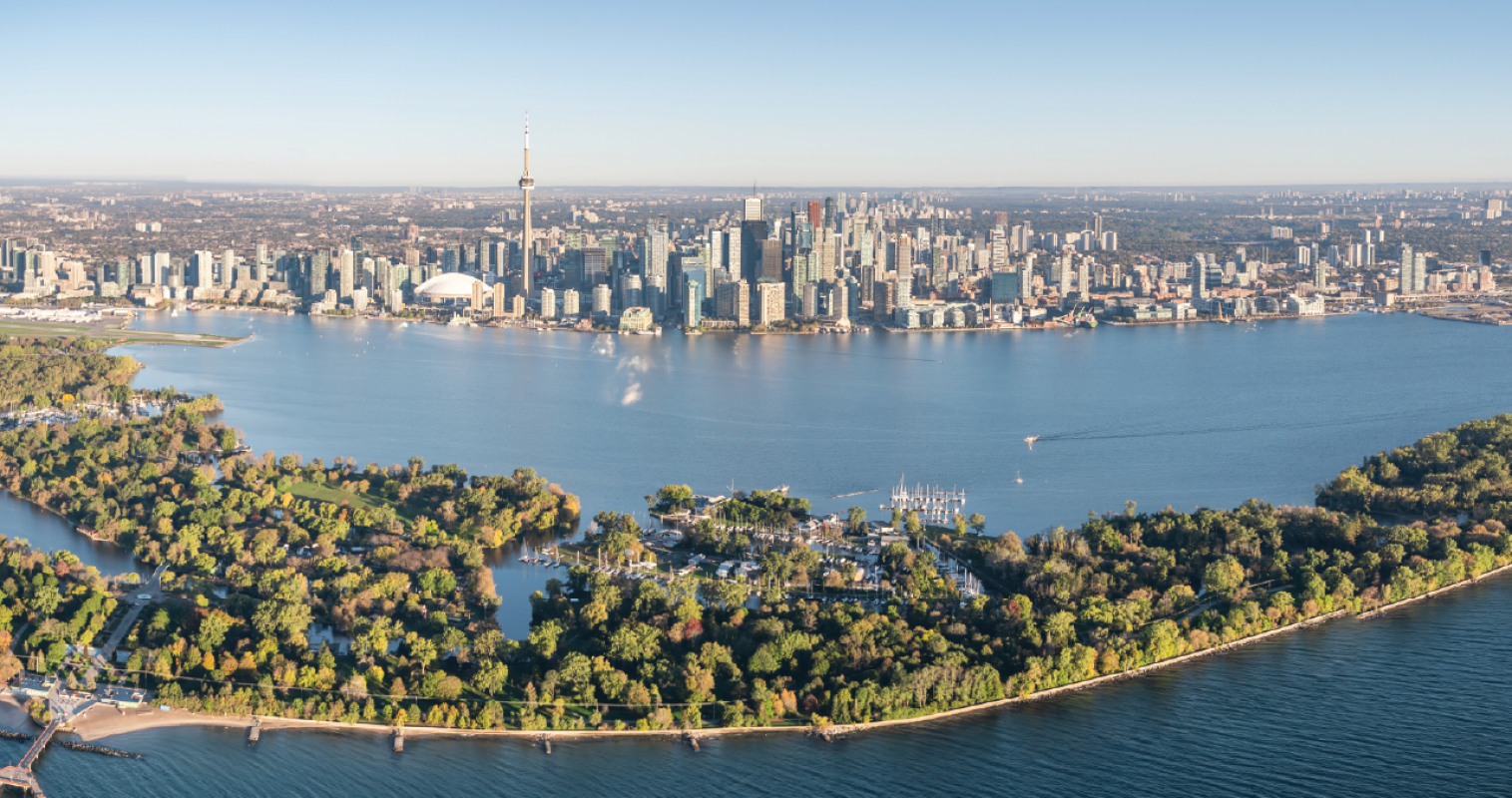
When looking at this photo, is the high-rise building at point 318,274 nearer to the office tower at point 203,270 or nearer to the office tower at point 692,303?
the office tower at point 203,270

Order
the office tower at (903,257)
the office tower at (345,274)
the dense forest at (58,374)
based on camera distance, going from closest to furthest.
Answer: the dense forest at (58,374), the office tower at (345,274), the office tower at (903,257)

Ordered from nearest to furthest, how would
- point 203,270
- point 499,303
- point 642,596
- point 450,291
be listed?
point 642,596
point 499,303
point 450,291
point 203,270

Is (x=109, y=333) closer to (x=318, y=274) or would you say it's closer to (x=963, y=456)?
(x=318, y=274)

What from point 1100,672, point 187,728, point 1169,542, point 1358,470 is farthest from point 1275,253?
point 187,728

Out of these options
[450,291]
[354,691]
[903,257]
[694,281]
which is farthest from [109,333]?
[354,691]

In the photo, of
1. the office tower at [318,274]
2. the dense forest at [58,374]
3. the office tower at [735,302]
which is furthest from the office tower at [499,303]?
the dense forest at [58,374]

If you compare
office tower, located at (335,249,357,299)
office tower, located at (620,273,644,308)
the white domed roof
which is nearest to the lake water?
office tower, located at (335,249,357,299)

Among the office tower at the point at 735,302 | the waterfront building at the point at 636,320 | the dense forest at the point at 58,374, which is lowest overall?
the dense forest at the point at 58,374
